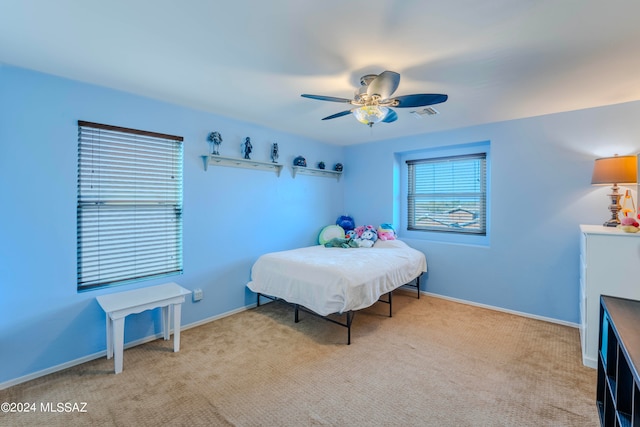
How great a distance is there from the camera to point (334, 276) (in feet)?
9.04

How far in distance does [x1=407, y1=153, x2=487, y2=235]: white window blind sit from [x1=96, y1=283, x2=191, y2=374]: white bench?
137 inches

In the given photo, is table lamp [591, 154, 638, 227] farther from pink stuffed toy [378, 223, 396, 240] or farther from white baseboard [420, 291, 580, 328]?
pink stuffed toy [378, 223, 396, 240]

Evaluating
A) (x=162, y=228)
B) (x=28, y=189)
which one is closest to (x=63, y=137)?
(x=28, y=189)

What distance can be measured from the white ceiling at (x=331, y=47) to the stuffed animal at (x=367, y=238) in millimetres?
2044

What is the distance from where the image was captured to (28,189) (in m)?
2.23

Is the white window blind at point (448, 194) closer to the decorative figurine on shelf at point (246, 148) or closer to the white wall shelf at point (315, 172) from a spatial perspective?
the white wall shelf at point (315, 172)

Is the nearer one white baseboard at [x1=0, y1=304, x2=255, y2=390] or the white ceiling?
the white ceiling

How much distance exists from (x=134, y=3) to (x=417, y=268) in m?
3.64

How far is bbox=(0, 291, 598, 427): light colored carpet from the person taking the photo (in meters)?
1.84

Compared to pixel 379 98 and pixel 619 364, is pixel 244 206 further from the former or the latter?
pixel 619 364

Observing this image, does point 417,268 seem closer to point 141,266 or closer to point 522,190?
point 522,190

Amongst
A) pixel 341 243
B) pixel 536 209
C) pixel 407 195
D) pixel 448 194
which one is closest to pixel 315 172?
pixel 341 243

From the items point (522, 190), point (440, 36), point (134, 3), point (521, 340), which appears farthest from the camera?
point (522, 190)

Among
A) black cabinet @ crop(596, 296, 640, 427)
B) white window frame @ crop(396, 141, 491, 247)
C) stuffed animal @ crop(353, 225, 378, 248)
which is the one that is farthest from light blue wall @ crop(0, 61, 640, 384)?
black cabinet @ crop(596, 296, 640, 427)
